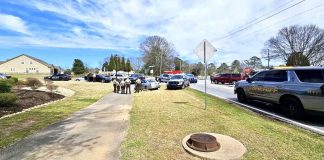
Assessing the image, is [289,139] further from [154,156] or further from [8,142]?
[8,142]

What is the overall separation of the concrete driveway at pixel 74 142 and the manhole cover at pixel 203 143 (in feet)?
5.46

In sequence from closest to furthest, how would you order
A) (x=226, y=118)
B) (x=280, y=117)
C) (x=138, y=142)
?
1. (x=138, y=142)
2. (x=226, y=118)
3. (x=280, y=117)

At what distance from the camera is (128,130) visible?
8.53 m

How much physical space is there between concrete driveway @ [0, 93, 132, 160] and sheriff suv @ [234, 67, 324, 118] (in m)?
6.11

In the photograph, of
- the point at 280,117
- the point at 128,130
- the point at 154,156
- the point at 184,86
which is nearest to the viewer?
the point at 154,156

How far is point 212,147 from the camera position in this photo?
6422 millimetres

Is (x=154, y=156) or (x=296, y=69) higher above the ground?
(x=296, y=69)

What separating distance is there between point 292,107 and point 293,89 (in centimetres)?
67

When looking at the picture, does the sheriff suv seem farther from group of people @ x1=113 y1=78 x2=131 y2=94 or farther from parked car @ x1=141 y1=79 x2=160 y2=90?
parked car @ x1=141 y1=79 x2=160 y2=90

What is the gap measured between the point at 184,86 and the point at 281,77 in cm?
2074

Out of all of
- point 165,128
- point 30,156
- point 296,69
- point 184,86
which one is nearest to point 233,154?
point 165,128

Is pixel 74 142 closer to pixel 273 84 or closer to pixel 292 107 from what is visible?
pixel 292 107

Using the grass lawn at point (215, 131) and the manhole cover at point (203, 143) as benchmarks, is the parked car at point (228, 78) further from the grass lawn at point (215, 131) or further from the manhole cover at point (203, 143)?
the manhole cover at point (203, 143)

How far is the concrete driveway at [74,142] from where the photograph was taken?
6.22m
